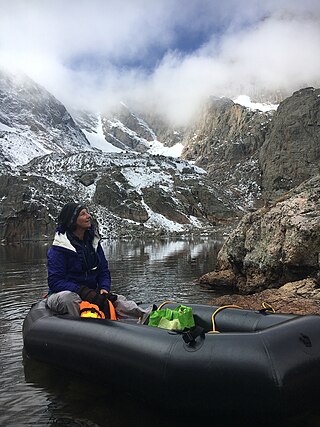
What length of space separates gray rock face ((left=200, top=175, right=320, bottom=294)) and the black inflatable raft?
21.6ft

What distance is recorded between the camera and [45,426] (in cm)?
447

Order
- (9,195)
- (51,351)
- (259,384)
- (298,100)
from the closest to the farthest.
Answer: (259,384) < (51,351) < (9,195) < (298,100)

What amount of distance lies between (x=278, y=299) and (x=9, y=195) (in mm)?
77526

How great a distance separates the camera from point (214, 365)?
4.16 metres

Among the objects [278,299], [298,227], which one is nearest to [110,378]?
[278,299]

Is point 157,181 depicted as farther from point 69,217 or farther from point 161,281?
point 69,217

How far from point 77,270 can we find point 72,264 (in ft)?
0.48

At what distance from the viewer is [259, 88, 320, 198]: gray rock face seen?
141 meters

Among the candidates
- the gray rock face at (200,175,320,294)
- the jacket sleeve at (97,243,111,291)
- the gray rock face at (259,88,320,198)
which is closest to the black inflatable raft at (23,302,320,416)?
the jacket sleeve at (97,243,111,291)

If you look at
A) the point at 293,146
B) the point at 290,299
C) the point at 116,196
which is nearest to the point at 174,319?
the point at 290,299

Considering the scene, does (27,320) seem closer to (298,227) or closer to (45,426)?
(45,426)

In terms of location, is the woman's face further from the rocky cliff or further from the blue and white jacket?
the rocky cliff

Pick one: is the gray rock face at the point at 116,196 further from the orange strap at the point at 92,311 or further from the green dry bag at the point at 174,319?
the green dry bag at the point at 174,319

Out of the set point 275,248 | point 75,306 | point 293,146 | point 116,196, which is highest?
point 293,146
